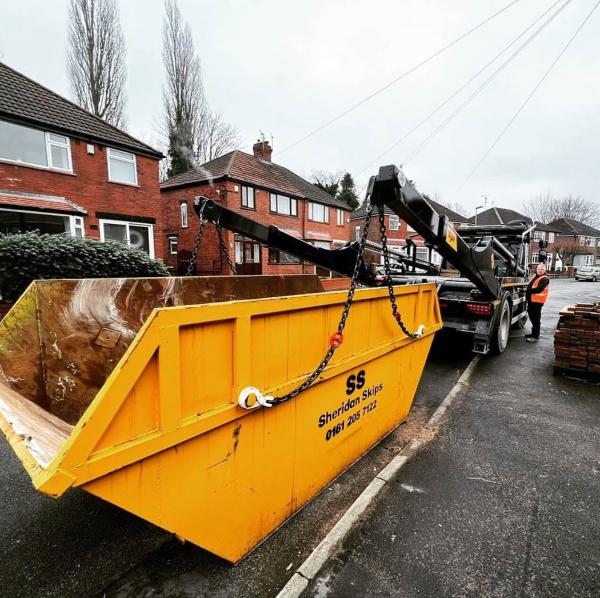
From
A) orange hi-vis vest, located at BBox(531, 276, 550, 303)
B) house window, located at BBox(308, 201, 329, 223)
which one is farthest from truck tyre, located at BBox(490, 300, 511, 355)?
house window, located at BBox(308, 201, 329, 223)

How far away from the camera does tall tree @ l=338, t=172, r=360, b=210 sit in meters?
45.6

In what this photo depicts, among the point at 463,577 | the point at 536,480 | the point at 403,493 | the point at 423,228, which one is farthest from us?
the point at 423,228

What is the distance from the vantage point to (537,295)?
303 inches

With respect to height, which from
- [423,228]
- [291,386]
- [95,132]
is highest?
[95,132]

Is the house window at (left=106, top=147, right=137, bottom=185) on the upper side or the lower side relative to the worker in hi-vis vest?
upper

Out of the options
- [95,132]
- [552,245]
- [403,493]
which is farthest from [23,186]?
[552,245]

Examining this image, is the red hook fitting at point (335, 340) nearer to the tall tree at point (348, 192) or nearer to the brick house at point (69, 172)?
the brick house at point (69, 172)

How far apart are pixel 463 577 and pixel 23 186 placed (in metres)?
14.9

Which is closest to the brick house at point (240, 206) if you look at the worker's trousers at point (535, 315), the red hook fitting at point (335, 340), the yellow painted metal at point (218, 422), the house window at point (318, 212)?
the house window at point (318, 212)

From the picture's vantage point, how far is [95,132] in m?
13.2

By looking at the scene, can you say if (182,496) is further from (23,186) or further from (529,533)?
(23,186)

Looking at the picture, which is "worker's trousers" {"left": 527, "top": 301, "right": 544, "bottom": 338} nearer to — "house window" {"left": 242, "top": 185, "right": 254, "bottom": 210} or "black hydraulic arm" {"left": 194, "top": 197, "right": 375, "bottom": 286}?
"black hydraulic arm" {"left": 194, "top": 197, "right": 375, "bottom": 286}

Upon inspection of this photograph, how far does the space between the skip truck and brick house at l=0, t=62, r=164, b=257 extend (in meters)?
11.3

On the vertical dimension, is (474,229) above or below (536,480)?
above
